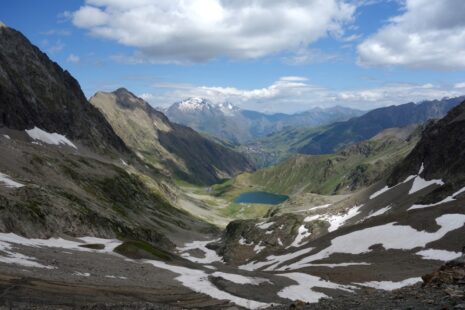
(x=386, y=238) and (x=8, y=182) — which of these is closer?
(x=386, y=238)

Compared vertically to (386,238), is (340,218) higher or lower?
lower

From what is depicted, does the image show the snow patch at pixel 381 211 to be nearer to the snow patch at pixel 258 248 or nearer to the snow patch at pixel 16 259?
the snow patch at pixel 258 248

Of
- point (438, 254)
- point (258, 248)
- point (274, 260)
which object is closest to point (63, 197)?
point (274, 260)

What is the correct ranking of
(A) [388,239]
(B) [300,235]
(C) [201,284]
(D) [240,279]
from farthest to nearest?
(B) [300,235] → (A) [388,239] → (D) [240,279] → (C) [201,284]

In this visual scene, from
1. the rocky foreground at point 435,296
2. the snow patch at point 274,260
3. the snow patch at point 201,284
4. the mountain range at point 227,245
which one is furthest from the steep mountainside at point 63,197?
the rocky foreground at point 435,296

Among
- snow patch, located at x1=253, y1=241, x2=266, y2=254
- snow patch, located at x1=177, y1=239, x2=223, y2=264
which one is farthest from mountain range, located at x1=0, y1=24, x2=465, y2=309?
snow patch, located at x1=253, y1=241, x2=266, y2=254

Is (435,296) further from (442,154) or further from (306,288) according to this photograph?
(442,154)

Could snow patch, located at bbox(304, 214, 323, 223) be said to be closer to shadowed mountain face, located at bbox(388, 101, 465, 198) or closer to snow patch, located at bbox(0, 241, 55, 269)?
shadowed mountain face, located at bbox(388, 101, 465, 198)

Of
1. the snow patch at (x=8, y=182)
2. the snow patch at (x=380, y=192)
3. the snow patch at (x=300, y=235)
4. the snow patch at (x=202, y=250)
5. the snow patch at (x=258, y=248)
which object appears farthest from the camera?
the snow patch at (x=380, y=192)

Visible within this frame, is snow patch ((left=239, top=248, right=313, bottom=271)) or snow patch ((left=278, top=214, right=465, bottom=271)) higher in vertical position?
snow patch ((left=278, top=214, right=465, bottom=271))

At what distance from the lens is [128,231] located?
11644 cm

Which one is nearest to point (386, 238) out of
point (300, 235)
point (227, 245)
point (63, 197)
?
point (300, 235)

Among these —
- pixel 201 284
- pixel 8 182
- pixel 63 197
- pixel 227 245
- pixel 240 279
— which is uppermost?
pixel 8 182

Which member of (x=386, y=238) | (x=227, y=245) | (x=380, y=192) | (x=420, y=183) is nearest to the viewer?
(x=386, y=238)
